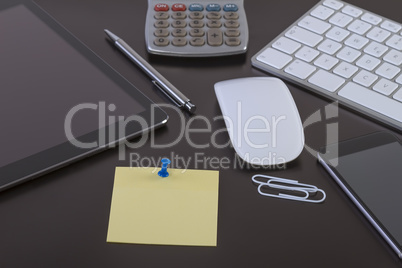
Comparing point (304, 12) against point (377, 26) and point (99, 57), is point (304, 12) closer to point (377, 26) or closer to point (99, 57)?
point (377, 26)

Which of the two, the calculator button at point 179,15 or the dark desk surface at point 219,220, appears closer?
the dark desk surface at point 219,220

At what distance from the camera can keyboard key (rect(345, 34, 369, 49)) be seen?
0.80 meters

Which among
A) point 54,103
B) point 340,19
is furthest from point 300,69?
point 54,103

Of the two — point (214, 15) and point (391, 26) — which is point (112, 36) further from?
point (391, 26)

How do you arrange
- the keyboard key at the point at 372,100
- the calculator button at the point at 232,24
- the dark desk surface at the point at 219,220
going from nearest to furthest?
the dark desk surface at the point at 219,220, the keyboard key at the point at 372,100, the calculator button at the point at 232,24

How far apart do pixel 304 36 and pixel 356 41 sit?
0.08 metres

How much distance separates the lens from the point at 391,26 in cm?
84

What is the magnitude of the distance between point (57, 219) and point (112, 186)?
0.25ft

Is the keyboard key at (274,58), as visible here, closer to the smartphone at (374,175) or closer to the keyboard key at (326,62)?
the keyboard key at (326,62)

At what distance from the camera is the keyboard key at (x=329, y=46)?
795mm

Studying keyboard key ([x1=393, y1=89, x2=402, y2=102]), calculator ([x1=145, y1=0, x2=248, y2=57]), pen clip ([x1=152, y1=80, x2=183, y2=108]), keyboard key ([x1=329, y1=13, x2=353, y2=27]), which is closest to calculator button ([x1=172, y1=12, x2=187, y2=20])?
calculator ([x1=145, y1=0, x2=248, y2=57])

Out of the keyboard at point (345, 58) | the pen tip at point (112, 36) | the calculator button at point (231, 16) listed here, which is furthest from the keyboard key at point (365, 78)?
the pen tip at point (112, 36)

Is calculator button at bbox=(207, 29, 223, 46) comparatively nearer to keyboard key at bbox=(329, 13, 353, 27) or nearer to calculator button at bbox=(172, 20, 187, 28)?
calculator button at bbox=(172, 20, 187, 28)

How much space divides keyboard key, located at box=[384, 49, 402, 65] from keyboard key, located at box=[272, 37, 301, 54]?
0.41ft
